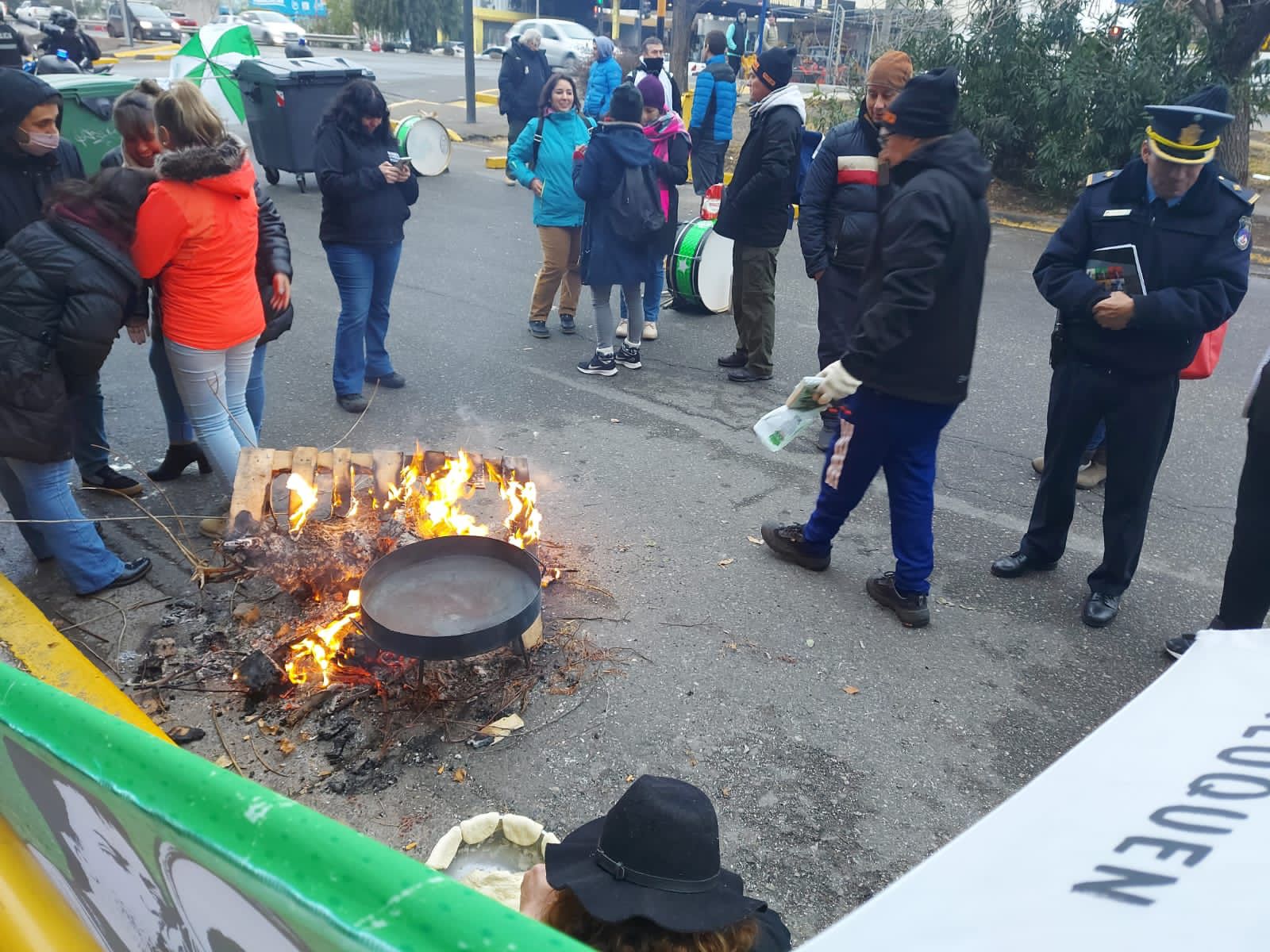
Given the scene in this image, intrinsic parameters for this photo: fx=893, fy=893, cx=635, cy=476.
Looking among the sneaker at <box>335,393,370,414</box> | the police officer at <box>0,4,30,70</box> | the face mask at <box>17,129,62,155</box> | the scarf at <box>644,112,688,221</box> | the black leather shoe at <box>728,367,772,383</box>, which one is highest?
the police officer at <box>0,4,30,70</box>

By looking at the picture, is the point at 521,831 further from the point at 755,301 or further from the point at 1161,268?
the point at 755,301

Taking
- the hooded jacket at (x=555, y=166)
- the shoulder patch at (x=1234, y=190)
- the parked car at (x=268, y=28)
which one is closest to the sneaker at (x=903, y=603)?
the shoulder patch at (x=1234, y=190)

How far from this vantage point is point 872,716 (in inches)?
132

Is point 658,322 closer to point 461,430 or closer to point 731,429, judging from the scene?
point 731,429

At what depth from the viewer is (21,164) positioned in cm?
393

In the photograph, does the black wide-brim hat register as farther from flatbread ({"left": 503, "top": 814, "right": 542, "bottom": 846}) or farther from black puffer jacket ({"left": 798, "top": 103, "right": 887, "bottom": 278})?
black puffer jacket ({"left": 798, "top": 103, "right": 887, "bottom": 278})

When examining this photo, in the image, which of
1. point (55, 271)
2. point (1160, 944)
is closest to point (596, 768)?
point (1160, 944)

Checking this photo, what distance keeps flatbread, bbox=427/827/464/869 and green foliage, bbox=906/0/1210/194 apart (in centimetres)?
1203

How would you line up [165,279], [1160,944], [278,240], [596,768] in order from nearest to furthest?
[1160,944] < [596,768] < [165,279] < [278,240]

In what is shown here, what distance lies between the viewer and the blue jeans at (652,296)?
668 cm

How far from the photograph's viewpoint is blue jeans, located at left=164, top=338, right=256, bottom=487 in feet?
13.0

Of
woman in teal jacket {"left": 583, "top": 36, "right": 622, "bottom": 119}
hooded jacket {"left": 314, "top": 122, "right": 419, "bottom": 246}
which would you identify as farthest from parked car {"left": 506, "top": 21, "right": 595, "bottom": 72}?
hooded jacket {"left": 314, "top": 122, "right": 419, "bottom": 246}

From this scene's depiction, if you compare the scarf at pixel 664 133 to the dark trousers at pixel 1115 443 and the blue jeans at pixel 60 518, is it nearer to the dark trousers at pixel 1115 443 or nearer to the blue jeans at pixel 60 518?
the dark trousers at pixel 1115 443

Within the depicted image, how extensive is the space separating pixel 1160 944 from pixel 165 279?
4093mm
